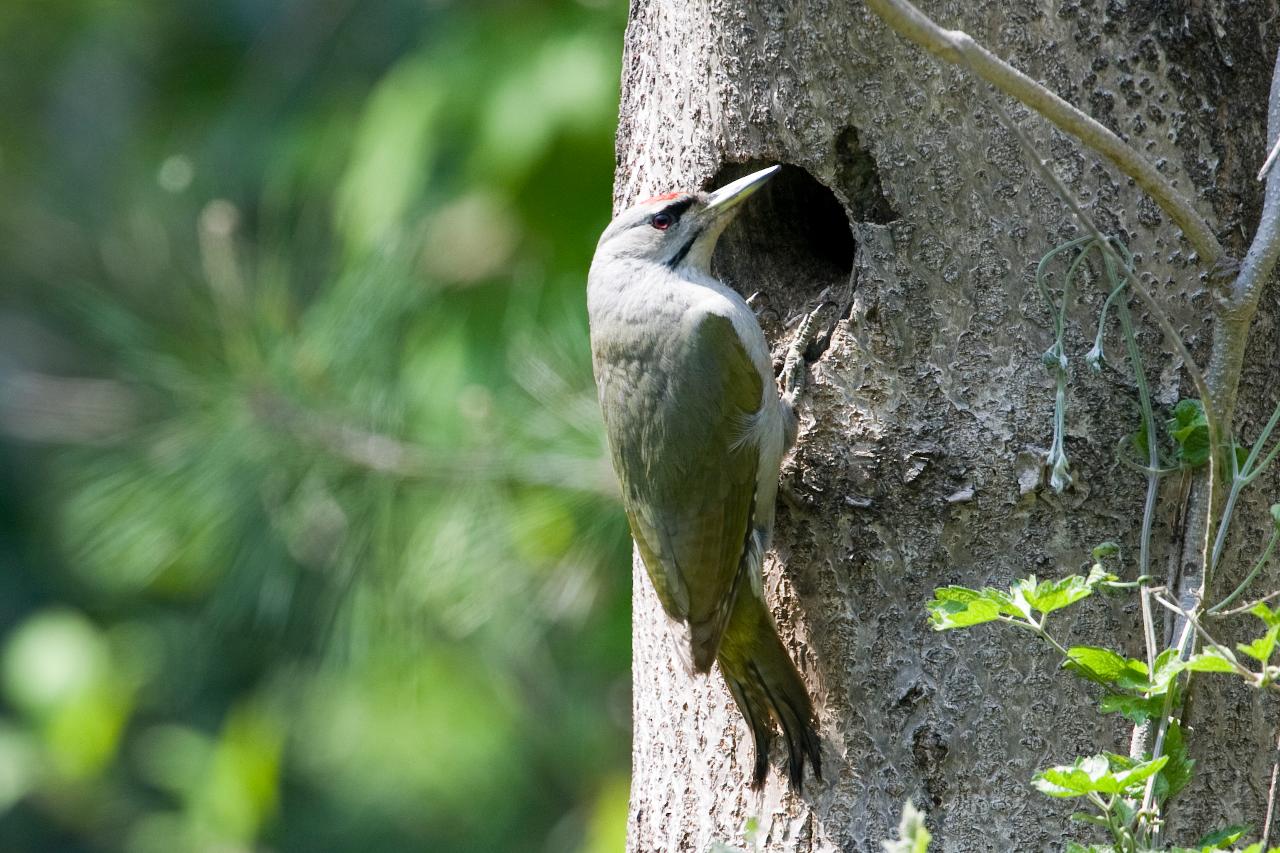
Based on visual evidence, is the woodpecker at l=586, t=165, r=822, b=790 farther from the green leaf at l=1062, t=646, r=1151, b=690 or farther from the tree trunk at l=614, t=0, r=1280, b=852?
the green leaf at l=1062, t=646, r=1151, b=690

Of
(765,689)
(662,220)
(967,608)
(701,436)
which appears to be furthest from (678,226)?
(967,608)

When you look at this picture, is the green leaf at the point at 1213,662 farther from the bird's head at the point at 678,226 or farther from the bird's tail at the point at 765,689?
the bird's head at the point at 678,226

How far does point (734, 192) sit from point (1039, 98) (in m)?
0.94

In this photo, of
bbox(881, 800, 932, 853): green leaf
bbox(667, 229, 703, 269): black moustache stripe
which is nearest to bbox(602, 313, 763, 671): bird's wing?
bbox(667, 229, 703, 269): black moustache stripe

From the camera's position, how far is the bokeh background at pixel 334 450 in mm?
4461

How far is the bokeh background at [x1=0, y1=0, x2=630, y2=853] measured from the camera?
4461 millimetres

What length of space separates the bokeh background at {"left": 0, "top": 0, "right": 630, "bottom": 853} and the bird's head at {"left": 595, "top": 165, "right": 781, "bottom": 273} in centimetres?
124

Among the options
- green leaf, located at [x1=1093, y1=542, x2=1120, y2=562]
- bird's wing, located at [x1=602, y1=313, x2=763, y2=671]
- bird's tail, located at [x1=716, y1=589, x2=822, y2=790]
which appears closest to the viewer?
green leaf, located at [x1=1093, y1=542, x2=1120, y2=562]

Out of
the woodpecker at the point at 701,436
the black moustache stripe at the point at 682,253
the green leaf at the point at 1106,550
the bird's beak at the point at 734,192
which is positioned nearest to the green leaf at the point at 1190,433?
the green leaf at the point at 1106,550

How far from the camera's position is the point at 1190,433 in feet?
6.92

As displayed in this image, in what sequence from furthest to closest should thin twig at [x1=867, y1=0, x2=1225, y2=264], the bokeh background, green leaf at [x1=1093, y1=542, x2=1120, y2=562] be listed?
the bokeh background, green leaf at [x1=1093, y1=542, x2=1120, y2=562], thin twig at [x1=867, y1=0, x2=1225, y2=264]

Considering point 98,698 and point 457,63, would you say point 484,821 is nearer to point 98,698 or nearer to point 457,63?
point 98,698

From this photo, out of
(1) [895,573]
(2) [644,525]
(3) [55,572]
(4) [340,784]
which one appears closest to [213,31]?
(3) [55,572]

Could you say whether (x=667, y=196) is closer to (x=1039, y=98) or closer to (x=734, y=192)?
(x=734, y=192)
